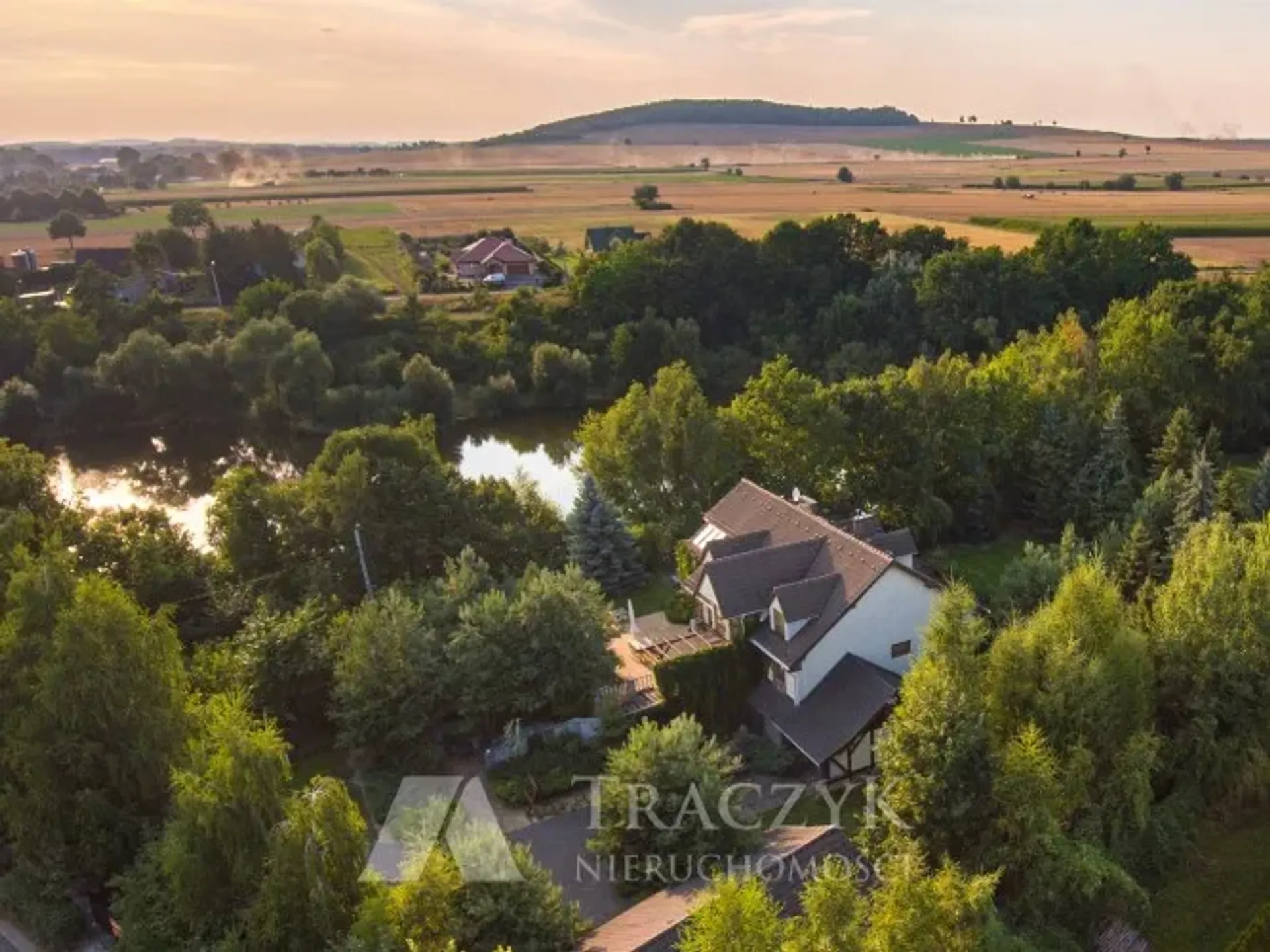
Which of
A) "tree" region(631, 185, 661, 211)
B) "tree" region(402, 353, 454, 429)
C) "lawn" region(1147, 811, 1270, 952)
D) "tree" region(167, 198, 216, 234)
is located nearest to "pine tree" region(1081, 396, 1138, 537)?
"lawn" region(1147, 811, 1270, 952)

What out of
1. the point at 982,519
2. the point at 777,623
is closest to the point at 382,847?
the point at 777,623

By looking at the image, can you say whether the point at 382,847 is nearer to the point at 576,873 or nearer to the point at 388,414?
the point at 576,873

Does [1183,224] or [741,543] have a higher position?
[1183,224]

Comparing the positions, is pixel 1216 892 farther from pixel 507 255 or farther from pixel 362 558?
pixel 507 255

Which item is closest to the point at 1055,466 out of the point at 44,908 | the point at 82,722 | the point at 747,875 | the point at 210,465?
the point at 747,875

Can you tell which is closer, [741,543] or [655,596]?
[741,543]

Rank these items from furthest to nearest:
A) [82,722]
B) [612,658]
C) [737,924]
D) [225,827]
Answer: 1. [612,658]
2. [82,722]
3. [225,827]
4. [737,924]
